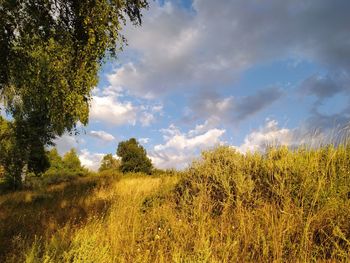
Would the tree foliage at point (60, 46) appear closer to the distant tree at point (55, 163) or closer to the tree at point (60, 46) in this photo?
the tree at point (60, 46)

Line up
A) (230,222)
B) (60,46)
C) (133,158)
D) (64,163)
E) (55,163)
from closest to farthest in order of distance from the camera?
(230,222) < (60,46) < (133,158) < (55,163) < (64,163)

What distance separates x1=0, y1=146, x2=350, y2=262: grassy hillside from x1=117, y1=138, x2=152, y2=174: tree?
18.4m

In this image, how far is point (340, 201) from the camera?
652cm

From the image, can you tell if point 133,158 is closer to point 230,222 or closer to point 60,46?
point 60,46

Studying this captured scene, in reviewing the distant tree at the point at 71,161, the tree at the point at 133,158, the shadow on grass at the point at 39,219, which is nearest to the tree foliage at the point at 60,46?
the shadow on grass at the point at 39,219

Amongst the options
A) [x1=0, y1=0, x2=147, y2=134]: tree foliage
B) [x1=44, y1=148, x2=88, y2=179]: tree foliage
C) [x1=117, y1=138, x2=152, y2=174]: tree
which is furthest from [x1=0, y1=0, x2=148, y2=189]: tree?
[x1=44, y1=148, x2=88, y2=179]: tree foliage

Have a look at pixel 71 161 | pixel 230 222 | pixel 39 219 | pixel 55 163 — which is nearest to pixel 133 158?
pixel 39 219

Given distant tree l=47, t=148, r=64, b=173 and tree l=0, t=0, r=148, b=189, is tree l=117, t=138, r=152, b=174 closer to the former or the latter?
tree l=0, t=0, r=148, b=189

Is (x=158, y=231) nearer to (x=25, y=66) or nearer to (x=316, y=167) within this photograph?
(x=316, y=167)

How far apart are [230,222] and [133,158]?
76.6ft

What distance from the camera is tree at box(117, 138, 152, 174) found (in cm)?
2911

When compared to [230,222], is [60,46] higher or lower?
higher

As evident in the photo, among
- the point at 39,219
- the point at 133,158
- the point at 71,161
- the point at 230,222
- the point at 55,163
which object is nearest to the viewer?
the point at 230,222

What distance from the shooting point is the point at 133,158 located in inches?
1182
